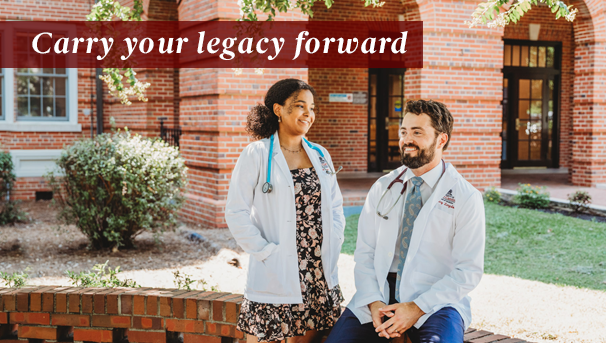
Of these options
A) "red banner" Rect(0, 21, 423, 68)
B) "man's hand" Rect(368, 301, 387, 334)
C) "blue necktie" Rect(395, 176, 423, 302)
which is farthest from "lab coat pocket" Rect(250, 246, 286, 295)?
"red banner" Rect(0, 21, 423, 68)

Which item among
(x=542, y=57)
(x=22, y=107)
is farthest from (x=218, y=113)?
(x=542, y=57)

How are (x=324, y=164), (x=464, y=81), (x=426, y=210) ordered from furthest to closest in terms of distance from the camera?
(x=464, y=81), (x=324, y=164), (x=426, y=210)

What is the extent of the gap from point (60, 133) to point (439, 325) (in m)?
12.0

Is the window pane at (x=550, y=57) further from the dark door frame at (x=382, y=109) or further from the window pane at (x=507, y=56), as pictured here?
the dark door frame at (x=382, y=109)

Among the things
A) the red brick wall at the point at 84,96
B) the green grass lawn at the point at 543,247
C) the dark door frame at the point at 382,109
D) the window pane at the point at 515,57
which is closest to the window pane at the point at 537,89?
the window pane at the point at 515,57

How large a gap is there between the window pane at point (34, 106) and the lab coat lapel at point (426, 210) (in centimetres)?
1212

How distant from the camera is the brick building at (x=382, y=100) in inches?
369

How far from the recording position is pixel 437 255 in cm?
271

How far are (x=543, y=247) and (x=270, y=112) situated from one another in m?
5.46

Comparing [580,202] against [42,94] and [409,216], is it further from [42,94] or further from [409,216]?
[42,94]

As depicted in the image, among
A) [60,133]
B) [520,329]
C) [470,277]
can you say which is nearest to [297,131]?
[470,277]

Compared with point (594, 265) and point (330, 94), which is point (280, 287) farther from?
point (330, 94)

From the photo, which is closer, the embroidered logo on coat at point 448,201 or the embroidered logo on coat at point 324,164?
the embroidered logo on coat at point 448,201

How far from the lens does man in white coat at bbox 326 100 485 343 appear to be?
8.52 ft
